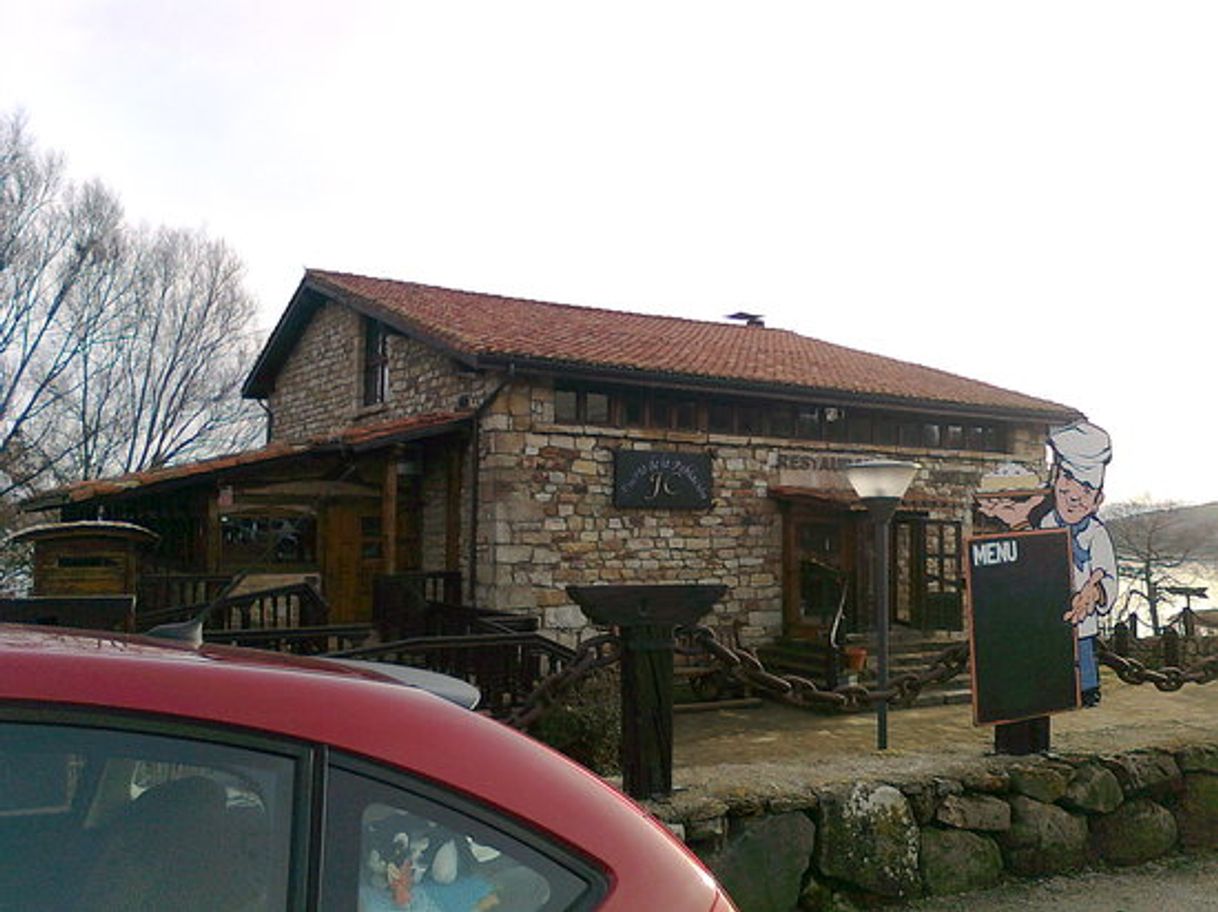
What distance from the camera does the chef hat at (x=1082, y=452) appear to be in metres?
6.64

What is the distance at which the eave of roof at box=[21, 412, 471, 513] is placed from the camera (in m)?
11.1

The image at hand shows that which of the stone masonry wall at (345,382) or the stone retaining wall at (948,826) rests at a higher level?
the stone masonry wall at (345,382)

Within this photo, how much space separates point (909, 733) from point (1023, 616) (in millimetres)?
5746

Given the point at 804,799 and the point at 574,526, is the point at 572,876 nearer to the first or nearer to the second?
the point at 804,799

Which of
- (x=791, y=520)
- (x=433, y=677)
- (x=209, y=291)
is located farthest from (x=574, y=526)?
(x=209, y=291)

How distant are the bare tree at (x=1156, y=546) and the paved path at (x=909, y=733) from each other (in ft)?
36.1

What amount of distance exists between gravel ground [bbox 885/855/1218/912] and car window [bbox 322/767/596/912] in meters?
3.25

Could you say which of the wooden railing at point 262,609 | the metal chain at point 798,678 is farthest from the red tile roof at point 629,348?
the metal chain at point 798,678

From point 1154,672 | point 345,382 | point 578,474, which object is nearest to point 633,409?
point 578,474

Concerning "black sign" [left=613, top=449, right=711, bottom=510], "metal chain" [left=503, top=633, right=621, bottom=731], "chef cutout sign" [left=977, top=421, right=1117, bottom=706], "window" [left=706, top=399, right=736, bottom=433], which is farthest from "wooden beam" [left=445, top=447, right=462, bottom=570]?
"metal chain" [left=503, top=633, right=621, bottom=731]

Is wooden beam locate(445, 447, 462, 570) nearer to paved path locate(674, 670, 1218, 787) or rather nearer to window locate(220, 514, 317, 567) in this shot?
window locate(220, 514, 317, 567)

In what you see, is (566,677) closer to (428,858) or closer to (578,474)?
(428,858)

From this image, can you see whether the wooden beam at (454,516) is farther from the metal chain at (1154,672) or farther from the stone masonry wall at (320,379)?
the metal chain at (1154,672)

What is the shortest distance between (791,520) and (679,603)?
397 inches
